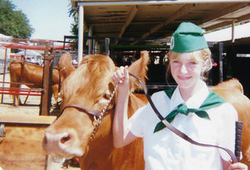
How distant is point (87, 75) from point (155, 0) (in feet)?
9.29

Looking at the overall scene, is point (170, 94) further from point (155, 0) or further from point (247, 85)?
point (247, 85)

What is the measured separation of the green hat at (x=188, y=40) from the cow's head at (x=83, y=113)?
2.20 ft

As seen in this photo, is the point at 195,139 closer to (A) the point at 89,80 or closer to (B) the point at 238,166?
(B) the point at 238,166

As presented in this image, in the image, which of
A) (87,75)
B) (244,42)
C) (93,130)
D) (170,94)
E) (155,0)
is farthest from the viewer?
(244,42)

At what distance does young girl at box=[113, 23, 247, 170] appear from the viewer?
1309 millimetres

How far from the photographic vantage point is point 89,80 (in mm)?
1829

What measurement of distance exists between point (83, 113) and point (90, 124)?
9 cm

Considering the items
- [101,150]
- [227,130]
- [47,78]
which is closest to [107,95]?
[101,150]

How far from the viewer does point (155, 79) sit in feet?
20.8

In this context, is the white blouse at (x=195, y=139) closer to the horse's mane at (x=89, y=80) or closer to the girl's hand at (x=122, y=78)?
the girl's hand at (x=122, y=78)

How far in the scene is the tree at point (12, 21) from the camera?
2614 inches

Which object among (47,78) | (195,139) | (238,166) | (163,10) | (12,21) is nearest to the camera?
(238,166)

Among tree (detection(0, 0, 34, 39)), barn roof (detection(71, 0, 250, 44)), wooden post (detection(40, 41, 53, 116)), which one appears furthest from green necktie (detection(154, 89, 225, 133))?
tree (detection(0, 0, 34, 39))

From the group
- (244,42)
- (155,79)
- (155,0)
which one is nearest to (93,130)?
(155,0)
